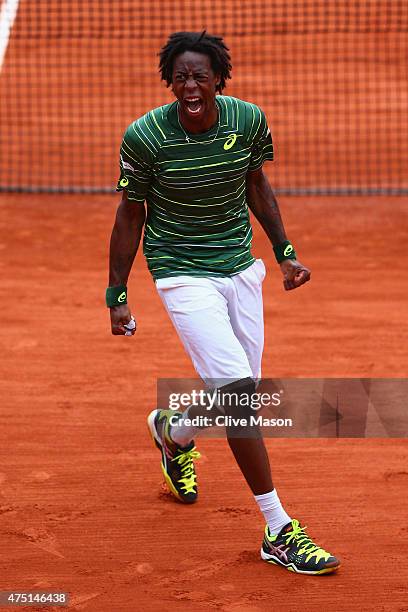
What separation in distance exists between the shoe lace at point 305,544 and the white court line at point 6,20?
1346 cm

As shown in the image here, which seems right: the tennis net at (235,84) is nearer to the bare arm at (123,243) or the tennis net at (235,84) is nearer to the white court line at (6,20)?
the white court line at (6,20)

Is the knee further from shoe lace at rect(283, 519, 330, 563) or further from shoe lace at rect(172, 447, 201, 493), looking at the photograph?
shoe lace at rect(172, 447, 201, 493)

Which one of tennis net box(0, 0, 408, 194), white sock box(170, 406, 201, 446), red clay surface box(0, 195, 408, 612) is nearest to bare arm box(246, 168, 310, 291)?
white sock box(170, 406, 201, 446)

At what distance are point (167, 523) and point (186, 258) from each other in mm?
1492

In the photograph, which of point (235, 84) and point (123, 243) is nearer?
point (123, 243)

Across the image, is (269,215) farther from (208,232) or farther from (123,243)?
(123,243)

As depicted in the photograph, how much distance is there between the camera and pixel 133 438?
733 cm

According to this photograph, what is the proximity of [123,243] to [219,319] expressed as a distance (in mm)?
622

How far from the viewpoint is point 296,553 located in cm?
573

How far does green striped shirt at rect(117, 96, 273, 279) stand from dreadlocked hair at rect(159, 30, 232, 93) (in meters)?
0.19

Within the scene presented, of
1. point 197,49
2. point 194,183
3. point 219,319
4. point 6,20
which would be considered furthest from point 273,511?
point 6,20

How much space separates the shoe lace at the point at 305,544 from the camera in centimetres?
571

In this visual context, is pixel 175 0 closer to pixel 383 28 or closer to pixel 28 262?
pixel 383 28

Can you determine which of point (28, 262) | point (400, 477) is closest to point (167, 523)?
point (400, 477)
